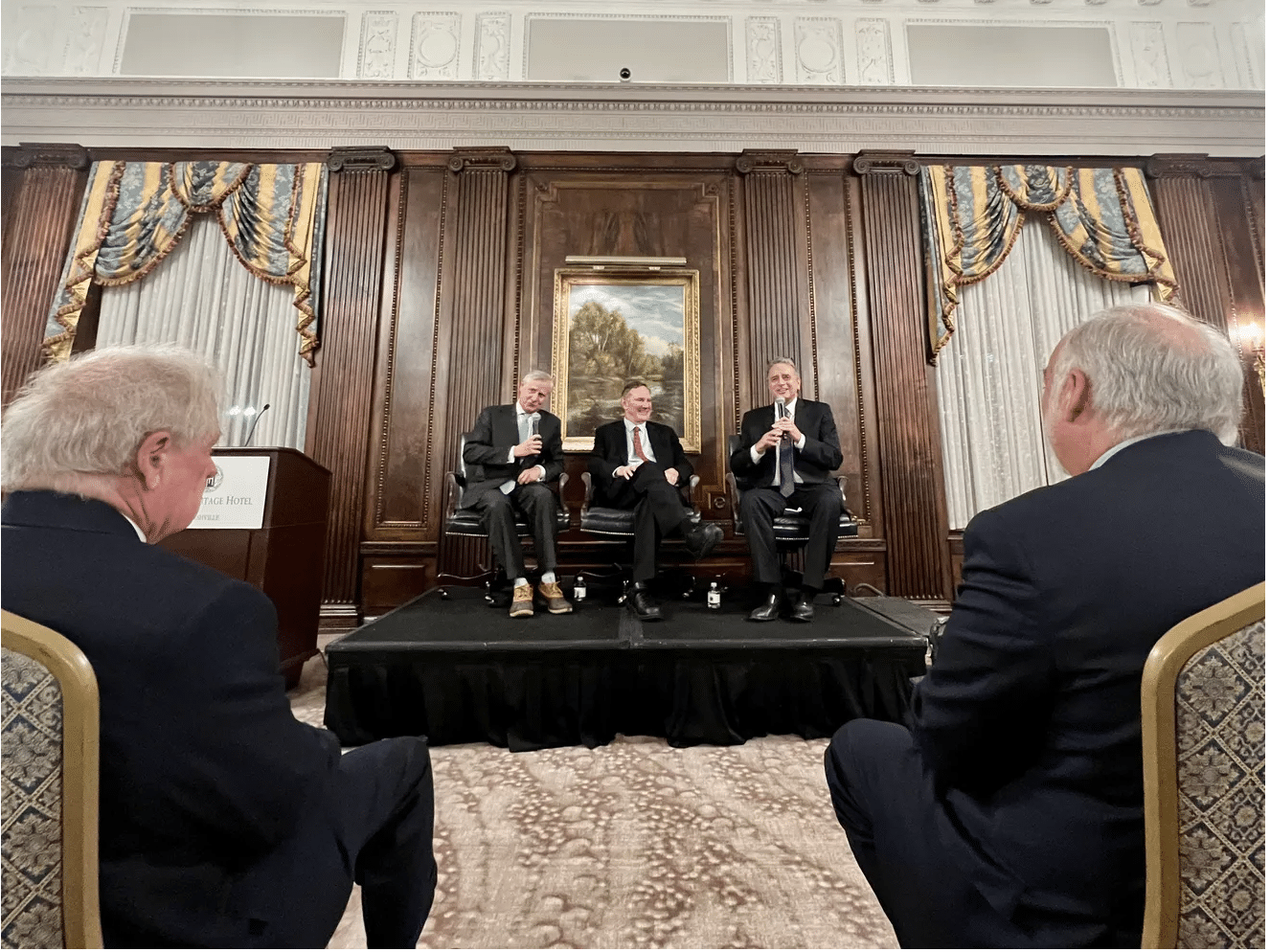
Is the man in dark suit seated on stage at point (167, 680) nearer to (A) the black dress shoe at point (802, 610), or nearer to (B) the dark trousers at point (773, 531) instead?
(A) the black dress shoe at point (802, 610)

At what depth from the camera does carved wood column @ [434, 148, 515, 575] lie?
4.42 meters

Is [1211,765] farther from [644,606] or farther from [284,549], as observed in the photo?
[284,549]

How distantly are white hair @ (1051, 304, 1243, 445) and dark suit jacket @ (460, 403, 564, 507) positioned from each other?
97.4 inches

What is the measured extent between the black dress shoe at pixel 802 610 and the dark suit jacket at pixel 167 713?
218 cm

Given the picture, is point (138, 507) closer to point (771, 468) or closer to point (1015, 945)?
point (1015, 945)

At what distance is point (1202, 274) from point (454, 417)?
6.08 m

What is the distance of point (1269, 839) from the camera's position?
0.58m

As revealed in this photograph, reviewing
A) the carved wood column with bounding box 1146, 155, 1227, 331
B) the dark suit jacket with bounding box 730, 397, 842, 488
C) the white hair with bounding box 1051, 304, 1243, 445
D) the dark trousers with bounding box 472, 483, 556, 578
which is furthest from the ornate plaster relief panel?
the white hair with bounding box 1051, 304, 1243, 445

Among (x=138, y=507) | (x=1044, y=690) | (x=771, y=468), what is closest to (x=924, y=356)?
(x=771, y=468)

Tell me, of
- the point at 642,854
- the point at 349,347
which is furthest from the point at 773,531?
the point at 349,347

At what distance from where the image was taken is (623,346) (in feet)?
14.6

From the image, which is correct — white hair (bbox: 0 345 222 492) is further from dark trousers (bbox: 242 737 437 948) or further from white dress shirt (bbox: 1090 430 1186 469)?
white dress shirt (bbox: 1090 430 1186 469)

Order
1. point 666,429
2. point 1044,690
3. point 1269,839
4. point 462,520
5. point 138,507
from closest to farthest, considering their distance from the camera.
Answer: point 1269,839, point 1044,690, point 138,507, point 462,520, point 666,429

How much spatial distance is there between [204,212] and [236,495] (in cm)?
355
